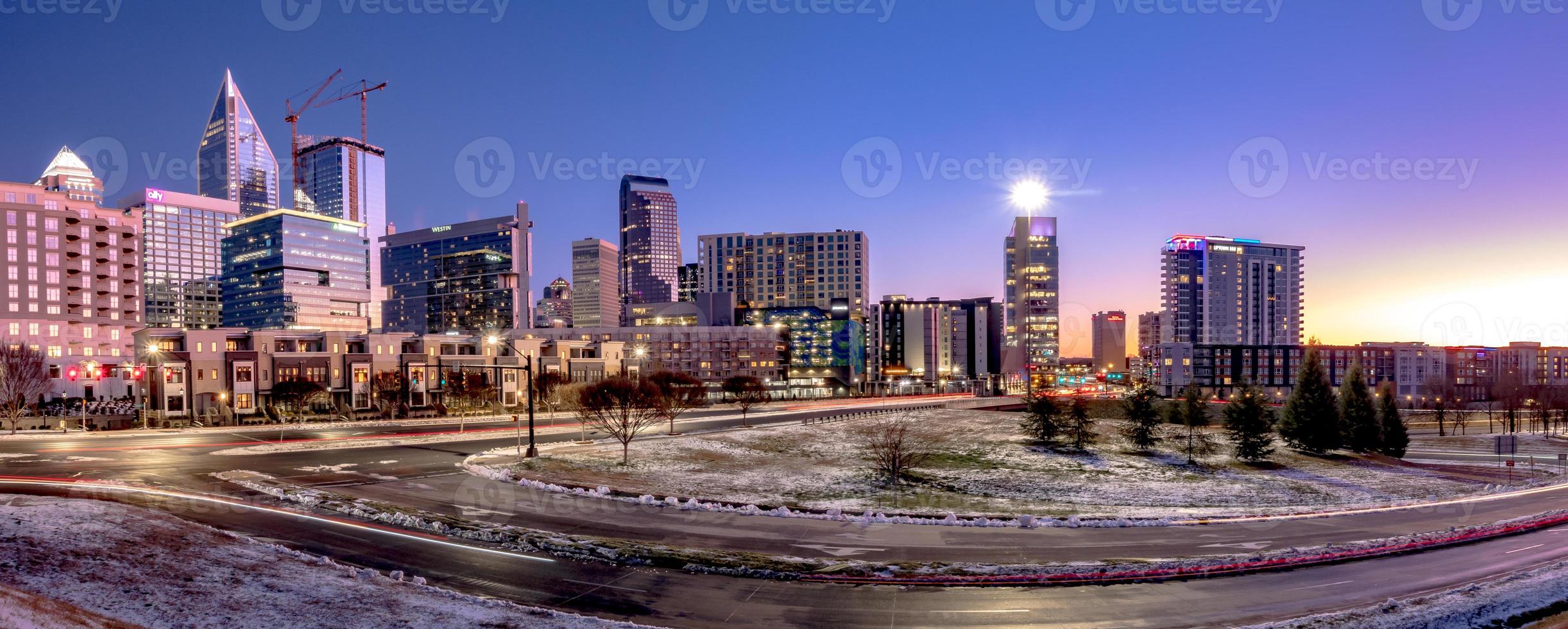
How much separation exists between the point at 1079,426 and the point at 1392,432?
24970mm

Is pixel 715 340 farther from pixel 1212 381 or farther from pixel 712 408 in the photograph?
pixel 1212 381

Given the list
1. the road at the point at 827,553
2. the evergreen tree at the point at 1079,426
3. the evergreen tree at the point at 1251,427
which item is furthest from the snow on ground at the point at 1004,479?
the road at the point at 827,553

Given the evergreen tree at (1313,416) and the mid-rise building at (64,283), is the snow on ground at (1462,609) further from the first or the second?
the mid-rise building at (64,283)

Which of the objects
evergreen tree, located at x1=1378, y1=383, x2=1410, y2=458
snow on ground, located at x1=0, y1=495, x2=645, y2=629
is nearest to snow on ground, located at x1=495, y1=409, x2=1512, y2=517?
evergreen tree, located at x1=1378, y1=383, x2=1410, y2=458

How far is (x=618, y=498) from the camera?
3212 centimetres

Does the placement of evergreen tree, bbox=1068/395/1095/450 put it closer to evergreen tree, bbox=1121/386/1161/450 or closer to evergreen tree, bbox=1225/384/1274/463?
evergreen tree, bbox=1121/386/1161/450

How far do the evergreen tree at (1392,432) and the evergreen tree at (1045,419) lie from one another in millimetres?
24884

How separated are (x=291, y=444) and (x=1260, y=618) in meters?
54.2

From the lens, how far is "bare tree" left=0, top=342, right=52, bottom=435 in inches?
2443

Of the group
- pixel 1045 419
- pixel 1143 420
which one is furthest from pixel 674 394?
pixel 1143 420

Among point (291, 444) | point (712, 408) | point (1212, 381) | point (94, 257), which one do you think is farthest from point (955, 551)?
point (1212, 381)

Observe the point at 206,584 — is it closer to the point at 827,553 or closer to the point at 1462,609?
the point at 827,553

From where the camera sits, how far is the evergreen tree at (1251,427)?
52.0 m

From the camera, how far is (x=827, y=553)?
76.9 feet
